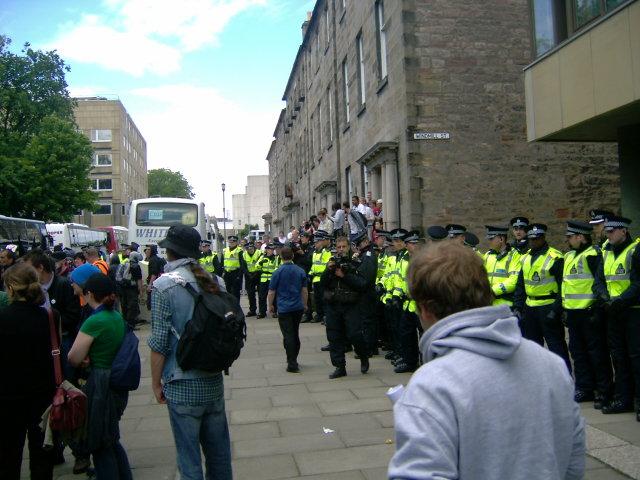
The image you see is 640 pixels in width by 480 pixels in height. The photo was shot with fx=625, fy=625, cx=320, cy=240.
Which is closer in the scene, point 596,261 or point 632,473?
point 632,473

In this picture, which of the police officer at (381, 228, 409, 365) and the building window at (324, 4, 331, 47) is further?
the building window at (324, 4, 331, 47)

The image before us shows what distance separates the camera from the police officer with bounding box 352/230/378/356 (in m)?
9.39

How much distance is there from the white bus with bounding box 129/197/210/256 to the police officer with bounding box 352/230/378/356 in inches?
579

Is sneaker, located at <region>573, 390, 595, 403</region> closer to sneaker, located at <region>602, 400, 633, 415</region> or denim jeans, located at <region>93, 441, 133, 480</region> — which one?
sneaker, located at <region>602, 400, 633, 415</region>

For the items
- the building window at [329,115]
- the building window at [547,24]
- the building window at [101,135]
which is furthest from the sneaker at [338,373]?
the building window at [101,135]

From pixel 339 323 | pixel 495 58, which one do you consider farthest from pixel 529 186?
pixel 339 323

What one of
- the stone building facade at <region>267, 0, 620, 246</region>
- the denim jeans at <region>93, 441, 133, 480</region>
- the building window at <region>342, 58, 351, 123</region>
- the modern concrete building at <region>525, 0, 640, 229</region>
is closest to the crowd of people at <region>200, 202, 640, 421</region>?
the modern concrete building at <region>525, 0, 640, 229</region>

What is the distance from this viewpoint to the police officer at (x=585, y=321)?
263 inches

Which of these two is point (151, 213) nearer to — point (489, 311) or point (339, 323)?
point (339, 323)

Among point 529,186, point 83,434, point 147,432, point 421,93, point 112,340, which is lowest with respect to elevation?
point 147,432

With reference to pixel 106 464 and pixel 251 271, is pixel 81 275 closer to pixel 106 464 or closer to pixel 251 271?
pixel 106 464

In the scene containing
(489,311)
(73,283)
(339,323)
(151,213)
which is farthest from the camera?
(151,213)

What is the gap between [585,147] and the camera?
1694 cm

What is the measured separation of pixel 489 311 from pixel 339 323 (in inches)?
285
